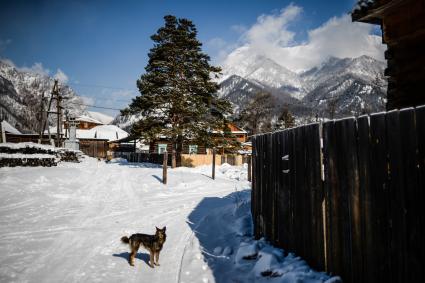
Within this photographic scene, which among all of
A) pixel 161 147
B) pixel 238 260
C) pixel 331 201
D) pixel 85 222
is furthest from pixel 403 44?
pixel 161 147

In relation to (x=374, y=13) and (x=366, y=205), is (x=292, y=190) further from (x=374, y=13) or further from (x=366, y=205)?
(x=374, y=13)

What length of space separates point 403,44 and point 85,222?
9.90 meters

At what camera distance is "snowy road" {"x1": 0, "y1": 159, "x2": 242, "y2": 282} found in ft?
18.1

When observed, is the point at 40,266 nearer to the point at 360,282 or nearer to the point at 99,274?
the point at 99,274

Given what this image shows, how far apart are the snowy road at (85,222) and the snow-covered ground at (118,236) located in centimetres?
2

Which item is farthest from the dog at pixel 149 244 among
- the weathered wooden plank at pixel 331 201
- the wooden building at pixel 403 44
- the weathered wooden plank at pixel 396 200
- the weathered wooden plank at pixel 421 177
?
the wooden building at pixel 403 44

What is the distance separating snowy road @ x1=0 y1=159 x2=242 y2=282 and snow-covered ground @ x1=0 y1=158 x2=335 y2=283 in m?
0.02

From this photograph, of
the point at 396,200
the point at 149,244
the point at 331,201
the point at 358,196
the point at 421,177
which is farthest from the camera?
the point at 149,244

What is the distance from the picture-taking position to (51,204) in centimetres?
1141

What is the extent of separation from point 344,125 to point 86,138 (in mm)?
68495

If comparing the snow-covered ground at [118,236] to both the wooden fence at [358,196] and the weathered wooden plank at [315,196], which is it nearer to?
the weathered wooden plank at [315,196]

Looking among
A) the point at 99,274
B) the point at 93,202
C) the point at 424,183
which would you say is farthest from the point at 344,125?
the point at 93,202

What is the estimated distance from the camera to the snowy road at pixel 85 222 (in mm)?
5531

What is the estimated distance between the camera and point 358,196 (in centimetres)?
368
